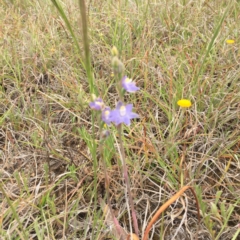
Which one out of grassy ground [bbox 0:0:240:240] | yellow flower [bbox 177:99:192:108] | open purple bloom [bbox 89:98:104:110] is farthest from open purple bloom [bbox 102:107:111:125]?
yellow flower [bbox 177:99:192:108]

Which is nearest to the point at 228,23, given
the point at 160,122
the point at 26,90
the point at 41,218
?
the point at 160,122

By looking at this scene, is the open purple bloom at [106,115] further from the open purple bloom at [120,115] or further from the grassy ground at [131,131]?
the grassy ground at [131,131]

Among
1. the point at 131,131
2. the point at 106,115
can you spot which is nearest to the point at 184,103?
the point at 131,131

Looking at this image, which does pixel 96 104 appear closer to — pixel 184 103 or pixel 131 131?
pixel 131 131

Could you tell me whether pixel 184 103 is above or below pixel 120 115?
below

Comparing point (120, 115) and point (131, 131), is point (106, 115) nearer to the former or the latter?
point (120, 115)

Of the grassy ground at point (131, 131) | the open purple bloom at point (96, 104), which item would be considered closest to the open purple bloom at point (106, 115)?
the open purple bloom at point (96, 104)

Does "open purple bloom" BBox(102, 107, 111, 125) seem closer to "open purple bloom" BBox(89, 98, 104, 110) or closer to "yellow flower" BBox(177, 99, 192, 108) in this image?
"open purple bloom" BBox(89, 98, 104, 110)

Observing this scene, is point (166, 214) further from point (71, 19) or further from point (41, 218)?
point (71, 19)

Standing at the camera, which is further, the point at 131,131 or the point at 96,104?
the point at 131,131
